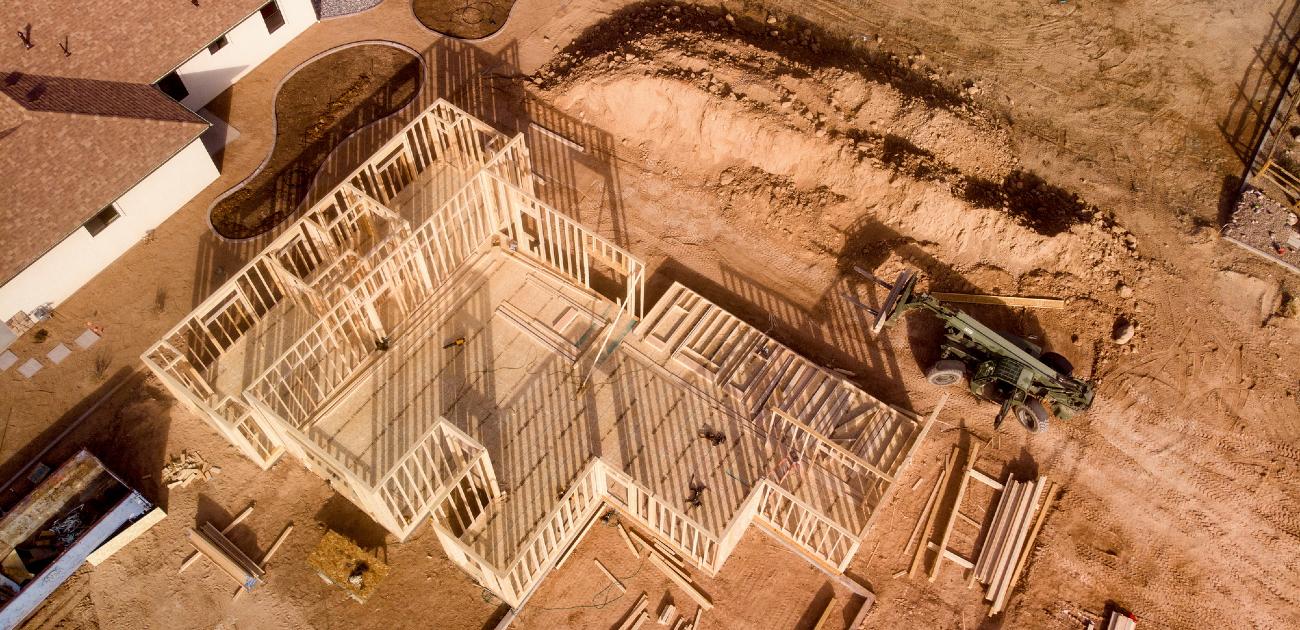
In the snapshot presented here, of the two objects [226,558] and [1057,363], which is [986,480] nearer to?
[1057,363]

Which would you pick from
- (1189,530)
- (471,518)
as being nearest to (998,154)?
(1189,530)

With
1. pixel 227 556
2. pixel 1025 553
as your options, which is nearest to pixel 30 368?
pixel 227 556

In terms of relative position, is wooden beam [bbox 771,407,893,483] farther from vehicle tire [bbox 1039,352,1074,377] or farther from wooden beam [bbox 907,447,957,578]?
vehicle tire [bbox 1039,352,1074,377]

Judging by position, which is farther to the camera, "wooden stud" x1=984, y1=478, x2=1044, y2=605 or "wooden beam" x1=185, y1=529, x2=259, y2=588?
"wooden stud" x1=984, y1=478, x2=1044, y2=605

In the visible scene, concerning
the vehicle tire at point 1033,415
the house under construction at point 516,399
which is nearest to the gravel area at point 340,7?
the house under construction at point 516,399

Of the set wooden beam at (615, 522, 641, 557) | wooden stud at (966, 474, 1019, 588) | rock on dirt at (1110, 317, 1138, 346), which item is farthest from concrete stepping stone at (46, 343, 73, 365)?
rock on dirt at (1110, 317, 1138, 346)

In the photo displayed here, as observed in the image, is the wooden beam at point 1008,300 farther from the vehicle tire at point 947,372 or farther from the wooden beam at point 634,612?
the wooden beam at point 634,612

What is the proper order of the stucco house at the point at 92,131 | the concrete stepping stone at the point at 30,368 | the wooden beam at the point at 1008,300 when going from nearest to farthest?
1. the concrete stepping stone at the point at 30,368
2. the stucco house at the point at 92,131
3. the wooden beam at the point at 1008,300
